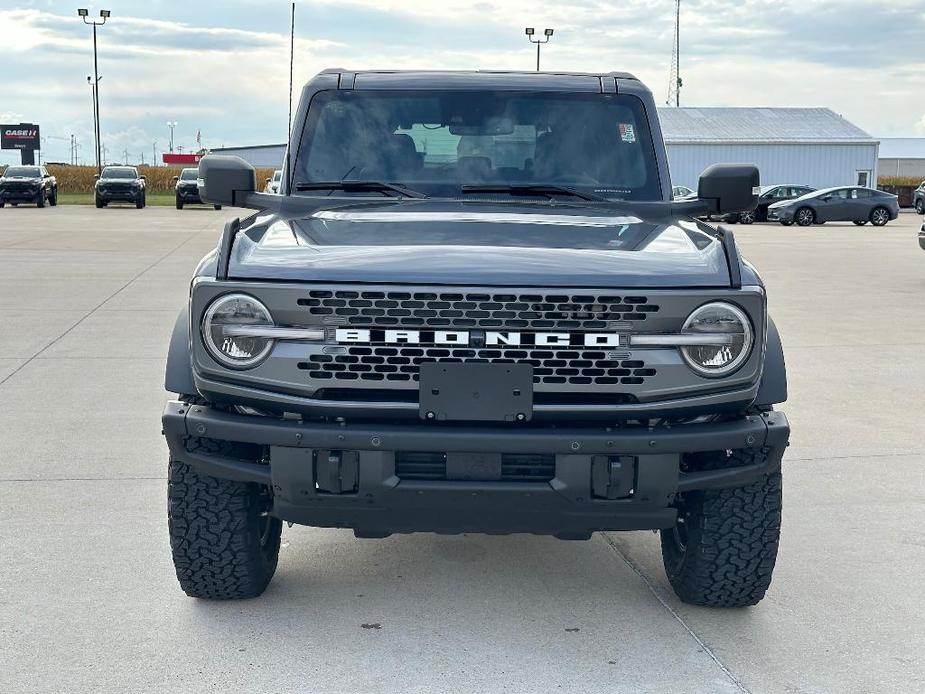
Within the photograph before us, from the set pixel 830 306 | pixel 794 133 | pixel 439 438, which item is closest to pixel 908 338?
pixel 830 306

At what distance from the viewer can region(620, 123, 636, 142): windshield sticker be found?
519cm

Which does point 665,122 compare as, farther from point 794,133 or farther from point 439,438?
point 439,438

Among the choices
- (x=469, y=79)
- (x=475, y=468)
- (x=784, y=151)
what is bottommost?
(x=475, y=468)

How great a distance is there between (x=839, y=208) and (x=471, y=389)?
3637cm

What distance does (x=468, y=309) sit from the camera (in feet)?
11.9

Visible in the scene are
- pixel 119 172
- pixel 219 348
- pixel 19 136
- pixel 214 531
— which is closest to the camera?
Answer: pixel 219 348

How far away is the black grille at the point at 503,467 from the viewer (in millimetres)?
3678

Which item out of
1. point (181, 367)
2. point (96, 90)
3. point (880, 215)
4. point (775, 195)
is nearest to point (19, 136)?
point (96, 90)

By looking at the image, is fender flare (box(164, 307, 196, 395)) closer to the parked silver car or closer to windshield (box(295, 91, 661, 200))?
windshield (box(295, 91, 661, 200))

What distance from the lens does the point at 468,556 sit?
495cm

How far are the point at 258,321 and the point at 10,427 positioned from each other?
3.99 metres

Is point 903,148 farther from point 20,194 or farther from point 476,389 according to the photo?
point 476,389

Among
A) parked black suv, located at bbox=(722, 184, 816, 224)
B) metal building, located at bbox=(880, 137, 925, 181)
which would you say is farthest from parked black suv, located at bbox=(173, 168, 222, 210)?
metal building, located at bbox=(880, 137, 925, 181)

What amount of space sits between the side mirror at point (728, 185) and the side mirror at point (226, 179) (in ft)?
6.02
